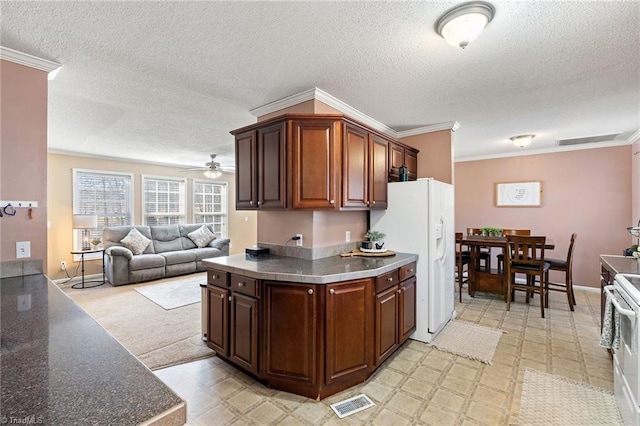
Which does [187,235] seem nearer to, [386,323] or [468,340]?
[386,323]

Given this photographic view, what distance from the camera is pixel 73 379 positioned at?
2.68 ft

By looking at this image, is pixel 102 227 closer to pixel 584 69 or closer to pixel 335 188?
pixel 335 188

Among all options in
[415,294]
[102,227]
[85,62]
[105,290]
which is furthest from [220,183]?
[415,294]

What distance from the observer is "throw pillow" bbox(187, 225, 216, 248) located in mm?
6875

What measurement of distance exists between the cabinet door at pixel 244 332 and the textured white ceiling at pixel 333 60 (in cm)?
189

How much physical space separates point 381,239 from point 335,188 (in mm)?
1043

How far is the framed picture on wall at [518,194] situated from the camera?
5457 mm

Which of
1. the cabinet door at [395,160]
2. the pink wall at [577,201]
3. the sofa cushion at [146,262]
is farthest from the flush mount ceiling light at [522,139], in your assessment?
the sofa cushion at [146,262]

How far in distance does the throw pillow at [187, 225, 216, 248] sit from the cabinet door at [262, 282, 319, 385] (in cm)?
523

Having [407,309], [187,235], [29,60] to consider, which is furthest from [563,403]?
[187,235]

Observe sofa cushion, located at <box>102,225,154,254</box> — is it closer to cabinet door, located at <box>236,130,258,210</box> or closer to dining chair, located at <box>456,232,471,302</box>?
cabinet door, located at <box>236,130,258,210</box>

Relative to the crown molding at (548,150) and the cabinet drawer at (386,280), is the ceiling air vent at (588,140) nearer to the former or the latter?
the crown molding at (548,150)

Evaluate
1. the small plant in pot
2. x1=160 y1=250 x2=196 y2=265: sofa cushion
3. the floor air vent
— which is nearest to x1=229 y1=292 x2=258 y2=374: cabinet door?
the floor air vent

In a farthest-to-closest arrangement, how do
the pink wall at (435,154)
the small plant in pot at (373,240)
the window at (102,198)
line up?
the window at (102,198) < the pink wall at (435,154) < the small plant in pot at (373,240)
